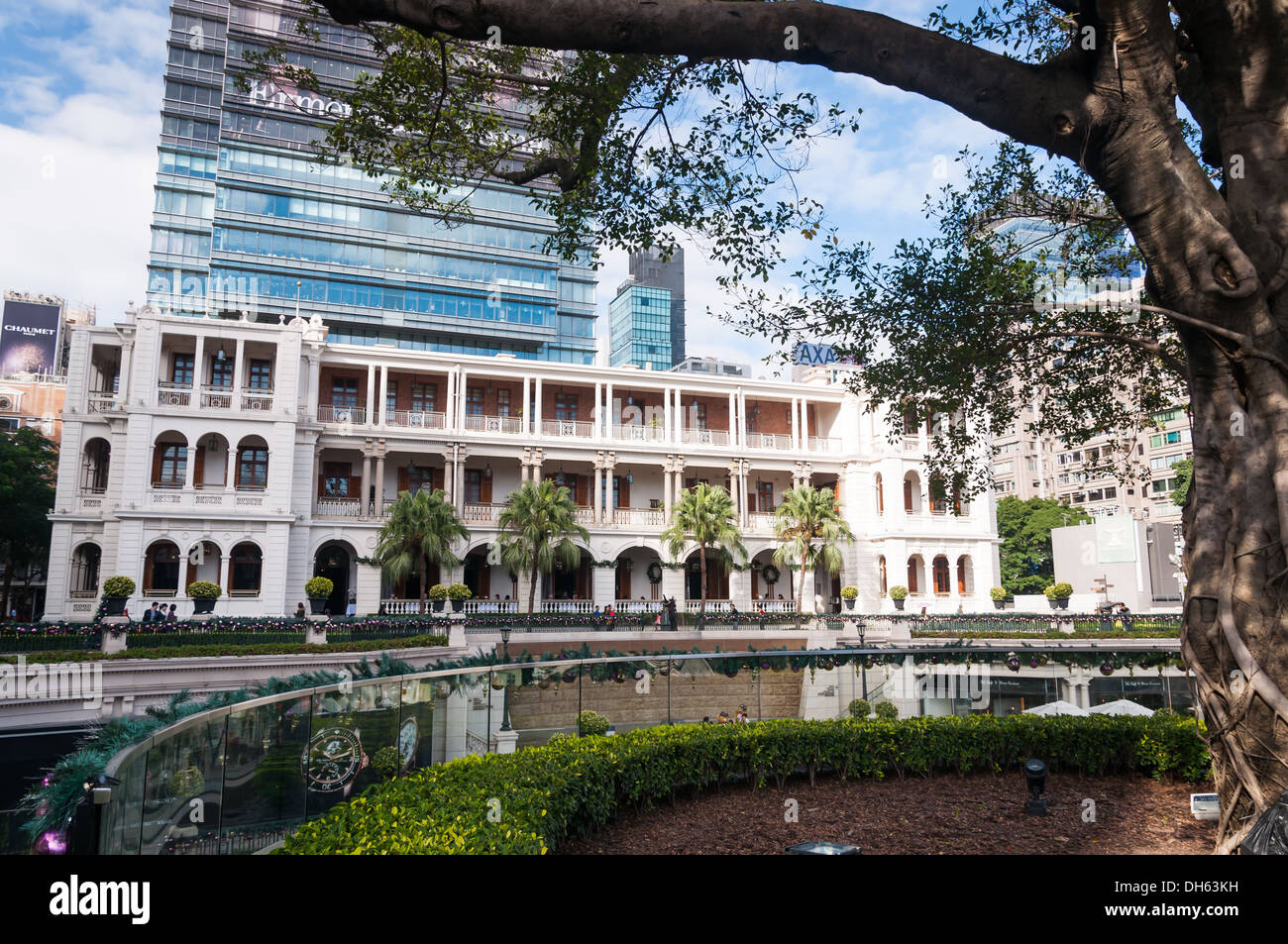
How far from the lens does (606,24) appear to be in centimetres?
552

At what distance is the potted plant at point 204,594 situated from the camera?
29.8m

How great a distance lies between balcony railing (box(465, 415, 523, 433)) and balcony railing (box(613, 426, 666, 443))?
5.31 meters

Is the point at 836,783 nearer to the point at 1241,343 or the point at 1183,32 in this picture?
the point at 1241,343

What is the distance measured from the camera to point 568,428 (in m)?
43.3

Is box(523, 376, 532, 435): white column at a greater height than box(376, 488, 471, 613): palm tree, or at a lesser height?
greater

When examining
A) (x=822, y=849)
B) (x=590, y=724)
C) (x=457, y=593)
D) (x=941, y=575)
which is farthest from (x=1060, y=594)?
(x=822, y=849)

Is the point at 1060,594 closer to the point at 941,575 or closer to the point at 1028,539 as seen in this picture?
the point at 941,575

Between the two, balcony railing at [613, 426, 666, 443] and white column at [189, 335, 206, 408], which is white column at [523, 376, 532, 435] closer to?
balcony railing at [613, 426, 666, 443]

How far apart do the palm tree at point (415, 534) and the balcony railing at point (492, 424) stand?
793 centimetres

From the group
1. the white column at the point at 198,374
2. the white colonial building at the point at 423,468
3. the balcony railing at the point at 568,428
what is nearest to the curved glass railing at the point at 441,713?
the white colonial building at the point at 423,468

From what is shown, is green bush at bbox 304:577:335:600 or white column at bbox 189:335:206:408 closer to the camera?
green bush at bbox 304:577:335:600

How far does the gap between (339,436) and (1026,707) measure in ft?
112

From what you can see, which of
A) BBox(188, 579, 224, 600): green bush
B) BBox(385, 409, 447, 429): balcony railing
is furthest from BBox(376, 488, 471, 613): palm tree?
BBox(385, 409, 447, 429): balcony railing

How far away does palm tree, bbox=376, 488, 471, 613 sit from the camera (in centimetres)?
3300
